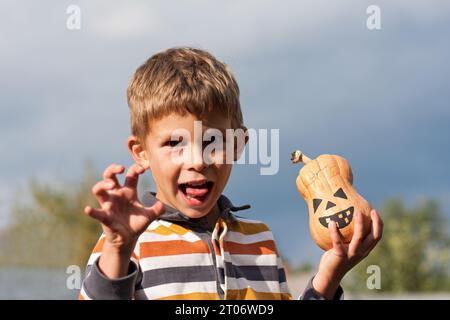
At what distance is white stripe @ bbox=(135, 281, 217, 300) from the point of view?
2631 mm

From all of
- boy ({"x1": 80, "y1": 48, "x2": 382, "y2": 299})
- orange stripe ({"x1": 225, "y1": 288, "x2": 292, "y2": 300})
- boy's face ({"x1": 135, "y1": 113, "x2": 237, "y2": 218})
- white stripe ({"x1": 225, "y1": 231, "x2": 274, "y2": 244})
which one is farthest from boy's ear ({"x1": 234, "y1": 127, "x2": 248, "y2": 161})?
orange stripe ({"x1": 225, "y1": 288, "x2": 292, "y2": 300})

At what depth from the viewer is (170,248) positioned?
9.02ft

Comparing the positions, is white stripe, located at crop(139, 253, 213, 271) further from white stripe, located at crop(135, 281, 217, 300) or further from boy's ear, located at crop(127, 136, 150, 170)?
boy's ear, located at crop(127, 136, 150, 170)

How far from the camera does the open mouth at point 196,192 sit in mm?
2742

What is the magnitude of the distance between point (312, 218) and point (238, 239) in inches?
13.3

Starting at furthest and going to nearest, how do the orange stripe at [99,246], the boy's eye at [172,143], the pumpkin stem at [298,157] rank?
the pumpkin stem at [298,157] → the boy's eye at [172,143] → the orange stripe at [99,246]

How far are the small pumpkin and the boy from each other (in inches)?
3.0

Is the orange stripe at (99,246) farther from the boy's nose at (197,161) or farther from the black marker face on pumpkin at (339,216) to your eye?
the black marker face on pumpkin at (339,216)

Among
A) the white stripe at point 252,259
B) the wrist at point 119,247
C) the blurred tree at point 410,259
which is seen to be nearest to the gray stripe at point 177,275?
the white stripe at point 252,259

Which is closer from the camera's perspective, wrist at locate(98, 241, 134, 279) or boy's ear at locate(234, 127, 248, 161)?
wrist at locate(98, 241, 134, 279)

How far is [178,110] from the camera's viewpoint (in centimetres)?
275

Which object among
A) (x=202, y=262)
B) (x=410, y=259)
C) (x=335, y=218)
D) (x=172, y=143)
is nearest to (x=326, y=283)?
(x=335, y=218)

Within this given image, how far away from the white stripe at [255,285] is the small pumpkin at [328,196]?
0.27 metres
